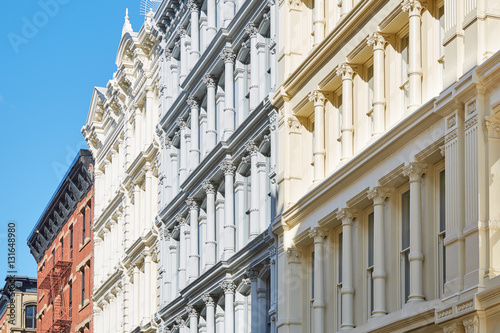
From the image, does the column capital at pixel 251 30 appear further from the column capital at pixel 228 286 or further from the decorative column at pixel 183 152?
the column capital at pixel 228 286

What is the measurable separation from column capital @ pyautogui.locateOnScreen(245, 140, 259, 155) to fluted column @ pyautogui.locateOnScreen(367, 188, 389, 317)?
382 inches

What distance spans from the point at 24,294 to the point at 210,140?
5302 centimetres

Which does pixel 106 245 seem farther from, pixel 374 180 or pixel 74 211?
pixel 374 180

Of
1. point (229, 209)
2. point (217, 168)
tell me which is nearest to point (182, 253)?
point (217, 168)

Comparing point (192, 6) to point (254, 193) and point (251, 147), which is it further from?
point (254, 193)

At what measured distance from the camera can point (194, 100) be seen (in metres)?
40.1

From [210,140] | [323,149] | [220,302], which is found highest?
[210,140]

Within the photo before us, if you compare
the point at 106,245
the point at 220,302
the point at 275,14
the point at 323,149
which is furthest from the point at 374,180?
the point at 106,245

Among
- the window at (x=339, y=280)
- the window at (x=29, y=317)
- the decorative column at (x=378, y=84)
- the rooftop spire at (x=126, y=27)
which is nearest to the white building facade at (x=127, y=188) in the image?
the rooftop spire at (x=126, y=27)

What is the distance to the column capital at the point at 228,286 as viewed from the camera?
112ft

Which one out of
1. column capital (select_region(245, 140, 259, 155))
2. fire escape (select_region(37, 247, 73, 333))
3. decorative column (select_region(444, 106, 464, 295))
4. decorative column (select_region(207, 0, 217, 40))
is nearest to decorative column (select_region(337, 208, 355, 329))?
decorative column (select_region(444, 106, 464, 295))

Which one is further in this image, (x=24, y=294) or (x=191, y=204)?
(x=24, y=294)

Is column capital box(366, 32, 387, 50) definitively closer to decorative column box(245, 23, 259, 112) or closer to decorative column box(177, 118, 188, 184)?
decorative column box(245, 23, 259, 112)

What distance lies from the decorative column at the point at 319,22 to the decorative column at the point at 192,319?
41.9 feet
